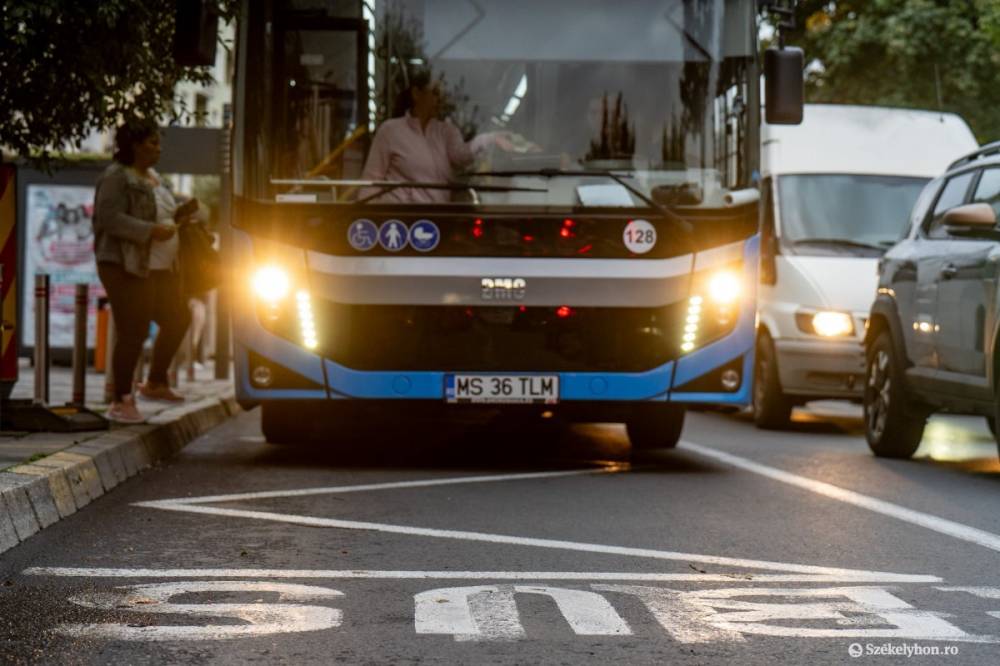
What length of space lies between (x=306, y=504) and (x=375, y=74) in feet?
9.53

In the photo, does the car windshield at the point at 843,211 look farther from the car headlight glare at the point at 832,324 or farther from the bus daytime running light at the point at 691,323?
the bus daytime running light at the point at 691,323

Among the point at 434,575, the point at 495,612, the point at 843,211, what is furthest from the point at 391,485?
the point at 843,211

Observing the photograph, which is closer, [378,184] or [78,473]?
[78,473]

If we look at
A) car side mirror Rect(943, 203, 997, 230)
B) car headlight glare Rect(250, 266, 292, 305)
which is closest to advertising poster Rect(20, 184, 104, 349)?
car headlight glare Rect(250, 266, 292, 305)

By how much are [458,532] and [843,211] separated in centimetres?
863

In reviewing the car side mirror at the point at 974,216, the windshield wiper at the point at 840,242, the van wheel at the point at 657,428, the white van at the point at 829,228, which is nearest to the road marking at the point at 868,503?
the van wheel at the point at 657,428

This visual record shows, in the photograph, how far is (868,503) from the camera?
356 inches

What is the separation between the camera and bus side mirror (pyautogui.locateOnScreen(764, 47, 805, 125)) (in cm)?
1077

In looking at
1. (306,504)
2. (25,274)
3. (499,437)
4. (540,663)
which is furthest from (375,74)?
(25,274)

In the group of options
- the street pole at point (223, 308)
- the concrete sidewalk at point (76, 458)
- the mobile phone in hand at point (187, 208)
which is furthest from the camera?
the street pole at point (223, 308)

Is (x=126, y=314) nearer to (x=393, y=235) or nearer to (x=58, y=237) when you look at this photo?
(x=393, y=235)

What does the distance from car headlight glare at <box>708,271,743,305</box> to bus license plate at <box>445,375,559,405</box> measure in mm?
1046

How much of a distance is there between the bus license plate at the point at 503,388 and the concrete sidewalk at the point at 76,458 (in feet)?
6.14

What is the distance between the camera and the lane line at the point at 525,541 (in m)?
6.66
